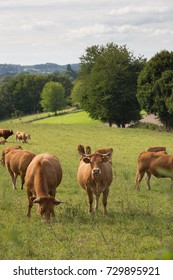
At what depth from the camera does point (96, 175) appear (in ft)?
41.7

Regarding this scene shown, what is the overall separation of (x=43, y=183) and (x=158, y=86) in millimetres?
44139

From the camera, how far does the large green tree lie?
61.8 meters

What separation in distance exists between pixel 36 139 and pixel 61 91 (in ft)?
259

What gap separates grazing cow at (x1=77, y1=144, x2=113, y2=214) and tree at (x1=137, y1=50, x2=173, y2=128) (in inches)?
1554

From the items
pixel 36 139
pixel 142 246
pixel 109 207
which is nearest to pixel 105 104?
pixel 36 139

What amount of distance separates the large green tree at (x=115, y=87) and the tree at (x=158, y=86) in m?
5.11

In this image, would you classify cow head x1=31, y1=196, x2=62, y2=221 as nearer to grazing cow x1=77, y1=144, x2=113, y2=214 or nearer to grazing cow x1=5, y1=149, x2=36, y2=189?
grazing cow x1=77, y1=144, x2=113, y2=214

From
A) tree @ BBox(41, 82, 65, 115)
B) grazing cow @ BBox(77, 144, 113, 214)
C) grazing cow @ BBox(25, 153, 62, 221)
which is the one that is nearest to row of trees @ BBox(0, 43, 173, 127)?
tree @ BBox(41, 82, 65, 115)

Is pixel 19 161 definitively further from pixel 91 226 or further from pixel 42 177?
pixel 91 226

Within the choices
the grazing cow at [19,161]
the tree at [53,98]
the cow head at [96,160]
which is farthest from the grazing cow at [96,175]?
the tree at [53,98]

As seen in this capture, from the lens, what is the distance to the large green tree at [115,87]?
61750 millimetres

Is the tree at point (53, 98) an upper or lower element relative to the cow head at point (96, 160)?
lower

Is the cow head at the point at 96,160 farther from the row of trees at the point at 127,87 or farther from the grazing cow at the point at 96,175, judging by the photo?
the row of trees at the point at 127,87

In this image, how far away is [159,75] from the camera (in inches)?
2217
